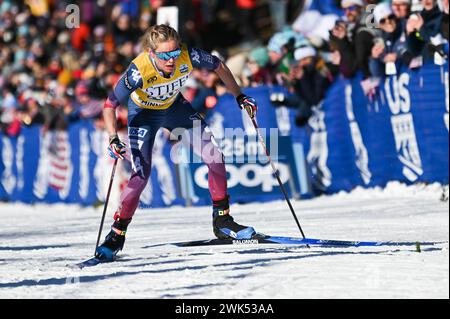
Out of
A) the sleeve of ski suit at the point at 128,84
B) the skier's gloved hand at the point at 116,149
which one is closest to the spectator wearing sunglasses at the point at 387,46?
the sleeve of ski suit at the point at 128,84

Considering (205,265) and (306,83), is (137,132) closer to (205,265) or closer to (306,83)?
(205,265)

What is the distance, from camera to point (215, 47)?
19109 mm

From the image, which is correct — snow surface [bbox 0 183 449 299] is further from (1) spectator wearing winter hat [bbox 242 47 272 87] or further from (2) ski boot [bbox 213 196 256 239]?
(1) spectator wearing winter hat [bbox 242 47 272 87]

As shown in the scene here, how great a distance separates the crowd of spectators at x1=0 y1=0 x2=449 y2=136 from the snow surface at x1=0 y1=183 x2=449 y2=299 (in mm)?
1897

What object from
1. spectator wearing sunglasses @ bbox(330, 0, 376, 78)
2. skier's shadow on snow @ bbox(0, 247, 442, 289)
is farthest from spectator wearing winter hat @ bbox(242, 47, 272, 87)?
skier's shadow on snow @ bbox(0, 247, 442, 289)

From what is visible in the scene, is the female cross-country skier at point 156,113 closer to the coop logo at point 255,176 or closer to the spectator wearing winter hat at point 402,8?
the spectator wearing winter hat at point 402,8

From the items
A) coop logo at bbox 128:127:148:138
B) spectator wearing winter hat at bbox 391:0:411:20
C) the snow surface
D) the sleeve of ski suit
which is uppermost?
spectator wearing winter hat at bbox 391:0:411:20

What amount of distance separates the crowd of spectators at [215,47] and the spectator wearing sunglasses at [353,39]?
0.04 ft

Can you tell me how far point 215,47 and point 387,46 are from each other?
8.21 metres

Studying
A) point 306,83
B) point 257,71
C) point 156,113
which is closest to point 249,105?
point 156,113

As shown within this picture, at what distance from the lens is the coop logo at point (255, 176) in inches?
518

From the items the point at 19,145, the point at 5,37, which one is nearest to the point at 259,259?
the point at 19,145

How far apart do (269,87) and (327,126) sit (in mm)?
1189

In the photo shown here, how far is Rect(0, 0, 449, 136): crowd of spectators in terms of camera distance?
1120 cm
